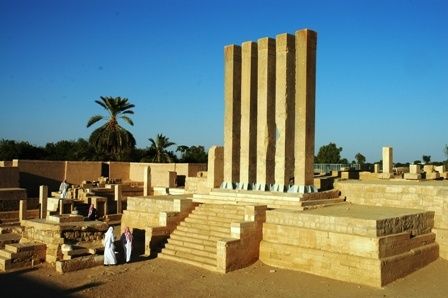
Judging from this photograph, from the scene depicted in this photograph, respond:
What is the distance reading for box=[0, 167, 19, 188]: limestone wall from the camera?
2572 cm

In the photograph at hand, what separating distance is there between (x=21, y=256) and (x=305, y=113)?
928 centimetres

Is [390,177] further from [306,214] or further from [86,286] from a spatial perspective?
[86,286]

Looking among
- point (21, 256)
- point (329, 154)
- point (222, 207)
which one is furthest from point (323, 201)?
point (329, 154)

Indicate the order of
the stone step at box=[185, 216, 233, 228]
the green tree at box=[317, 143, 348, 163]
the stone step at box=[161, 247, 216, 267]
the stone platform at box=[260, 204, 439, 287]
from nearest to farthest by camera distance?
the stone platform at box=[260, 204, 439, 287]
the stone step at box=[161, 247, 216, 267]
the stone step at box=[185, 216, 233, 228]
the green tree at box=[317, 143, 348, 163]

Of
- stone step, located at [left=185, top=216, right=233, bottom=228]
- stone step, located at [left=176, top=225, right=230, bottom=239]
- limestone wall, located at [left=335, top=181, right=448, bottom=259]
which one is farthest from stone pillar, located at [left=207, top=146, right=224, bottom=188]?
limestone wall, located at [left=335, top=181, right=448, bottom=259]

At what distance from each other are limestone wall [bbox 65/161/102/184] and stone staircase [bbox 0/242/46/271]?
1968cm

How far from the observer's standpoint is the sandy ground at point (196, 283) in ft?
33.0

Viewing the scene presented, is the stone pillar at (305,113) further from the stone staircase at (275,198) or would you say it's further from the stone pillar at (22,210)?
the stone pillar at (22,210)

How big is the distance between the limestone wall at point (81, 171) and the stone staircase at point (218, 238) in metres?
19.5

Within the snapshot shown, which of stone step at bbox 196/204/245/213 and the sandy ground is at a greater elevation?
stone step at bbox 196/204/245/213

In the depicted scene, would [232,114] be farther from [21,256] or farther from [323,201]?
[21,256]

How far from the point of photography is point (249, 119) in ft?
53.8

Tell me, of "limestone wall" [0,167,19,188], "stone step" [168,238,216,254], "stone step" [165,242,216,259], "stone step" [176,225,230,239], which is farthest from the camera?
"limestone wall" [0,167,19,188]

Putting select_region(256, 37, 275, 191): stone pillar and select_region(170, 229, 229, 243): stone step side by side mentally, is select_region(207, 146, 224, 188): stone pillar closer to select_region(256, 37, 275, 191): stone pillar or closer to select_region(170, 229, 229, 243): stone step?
select_region(256, 37, 275, 191): stone pillar
